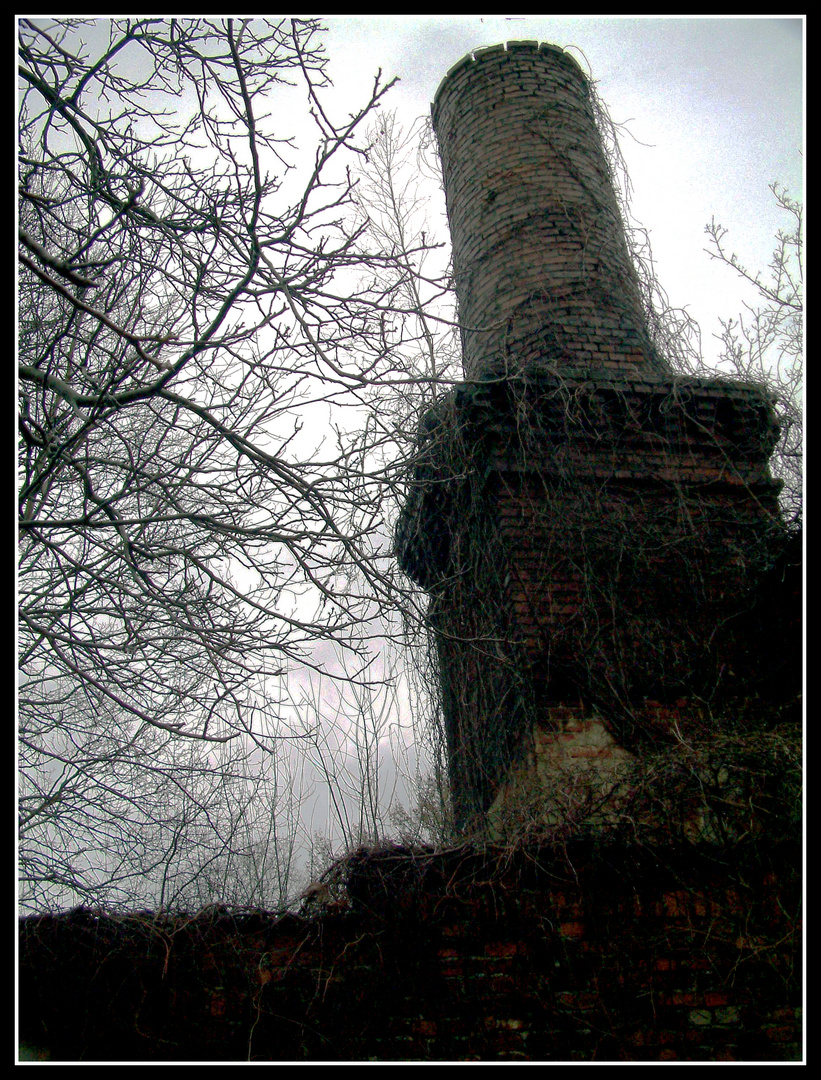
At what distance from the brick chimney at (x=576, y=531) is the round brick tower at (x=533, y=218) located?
0.03m

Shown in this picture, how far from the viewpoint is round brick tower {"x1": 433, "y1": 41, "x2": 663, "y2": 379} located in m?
6.57

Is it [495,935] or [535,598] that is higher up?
[535,598]

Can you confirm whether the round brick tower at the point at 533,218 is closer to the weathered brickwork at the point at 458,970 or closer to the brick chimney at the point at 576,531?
the brick chimney at the point at 576,531

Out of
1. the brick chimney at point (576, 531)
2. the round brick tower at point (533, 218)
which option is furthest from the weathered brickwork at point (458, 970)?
the round brick tower at point (533, 218)

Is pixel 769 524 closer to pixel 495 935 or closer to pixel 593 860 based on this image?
pixel 593 860

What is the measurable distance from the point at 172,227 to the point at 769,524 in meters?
4.47

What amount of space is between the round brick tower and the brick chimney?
25 millimetres

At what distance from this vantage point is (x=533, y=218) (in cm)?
709

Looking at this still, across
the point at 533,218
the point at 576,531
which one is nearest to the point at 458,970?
the point at 576,531

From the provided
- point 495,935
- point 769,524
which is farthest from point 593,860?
point 769,524

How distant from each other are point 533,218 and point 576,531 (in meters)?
3.25

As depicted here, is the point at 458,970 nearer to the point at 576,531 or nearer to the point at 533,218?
the point at 576,531

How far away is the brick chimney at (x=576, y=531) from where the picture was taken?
5137mm

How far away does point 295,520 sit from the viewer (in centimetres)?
409
